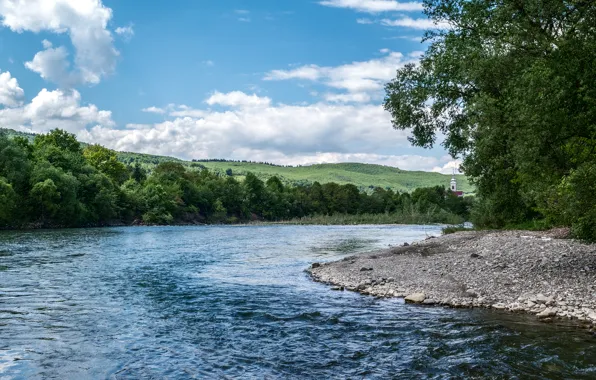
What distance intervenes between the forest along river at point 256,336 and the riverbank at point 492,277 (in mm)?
1202

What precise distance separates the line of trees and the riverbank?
64346 mm

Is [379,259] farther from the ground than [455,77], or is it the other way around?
[455,77]

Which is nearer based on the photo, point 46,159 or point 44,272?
point 44,272

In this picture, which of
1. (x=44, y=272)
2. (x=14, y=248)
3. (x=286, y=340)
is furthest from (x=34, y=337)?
(x=14, y=248)

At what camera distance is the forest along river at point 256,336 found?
1073cm

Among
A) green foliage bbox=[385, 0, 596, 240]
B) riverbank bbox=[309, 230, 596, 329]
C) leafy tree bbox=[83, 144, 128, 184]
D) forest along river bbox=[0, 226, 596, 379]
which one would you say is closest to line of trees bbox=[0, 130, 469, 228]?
leafy tree bbox=[83, 144, 128, 184]

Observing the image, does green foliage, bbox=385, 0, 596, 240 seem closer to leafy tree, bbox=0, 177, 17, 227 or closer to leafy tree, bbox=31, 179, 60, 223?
leafy tree, bbox=0, 177, 17, 227

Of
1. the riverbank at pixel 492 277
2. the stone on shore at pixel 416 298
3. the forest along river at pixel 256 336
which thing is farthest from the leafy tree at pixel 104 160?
the stone on shore at pixel 416 298

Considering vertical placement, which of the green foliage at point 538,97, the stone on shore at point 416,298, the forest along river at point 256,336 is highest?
the green foliage at point 538,97

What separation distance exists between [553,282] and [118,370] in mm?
15277

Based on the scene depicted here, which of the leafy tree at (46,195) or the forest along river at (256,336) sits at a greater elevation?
the leafy tree at (46,195)

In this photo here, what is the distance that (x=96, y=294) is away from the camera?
20.3m

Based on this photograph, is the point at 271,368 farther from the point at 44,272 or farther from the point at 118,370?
the point at 44,272

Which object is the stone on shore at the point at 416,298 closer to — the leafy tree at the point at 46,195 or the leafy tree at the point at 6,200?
the leafy tree at the point at 6,200
